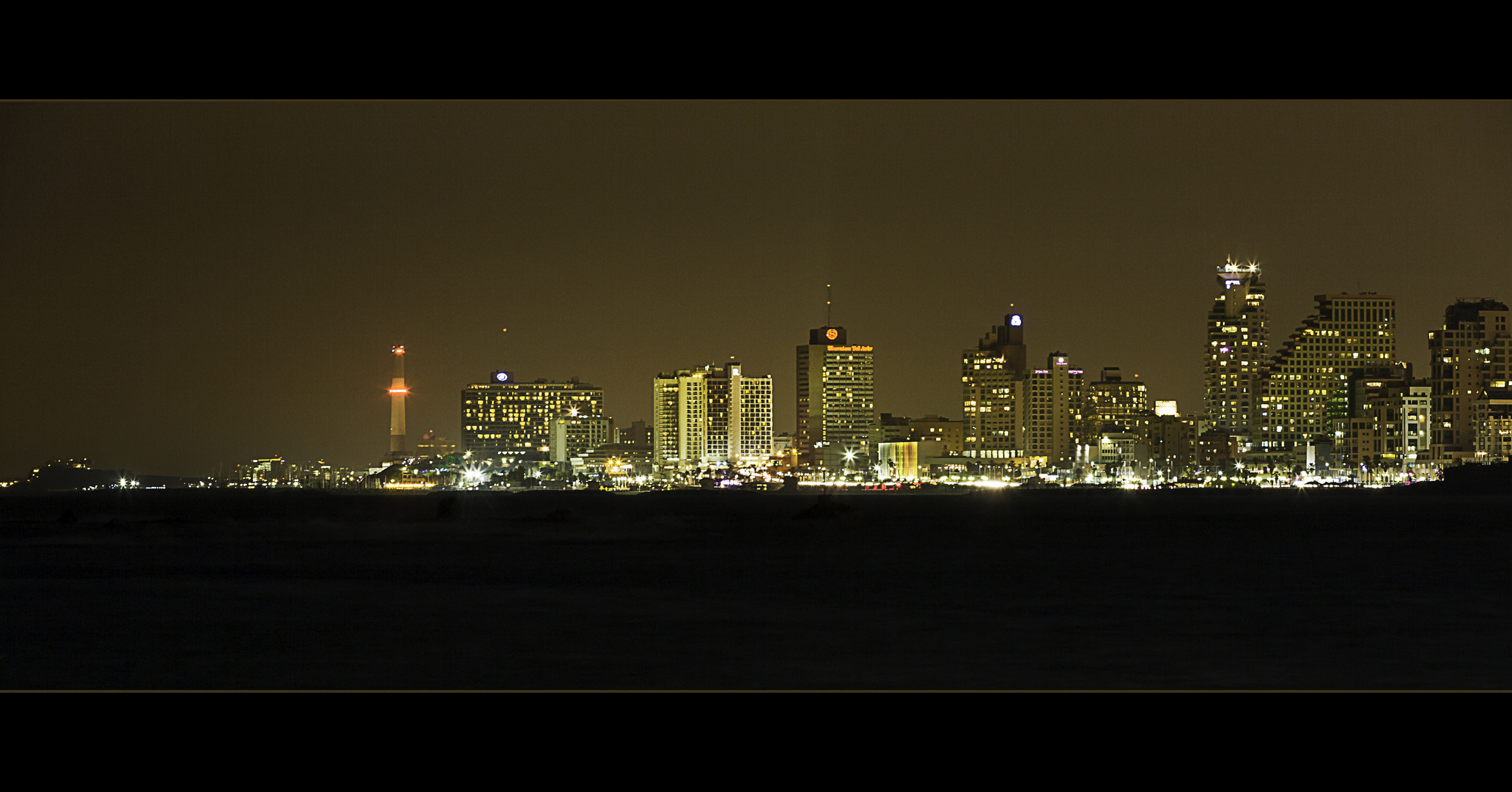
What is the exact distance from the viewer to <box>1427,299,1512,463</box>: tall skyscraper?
103250mm

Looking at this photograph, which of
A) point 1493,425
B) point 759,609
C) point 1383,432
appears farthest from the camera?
point 1383,432

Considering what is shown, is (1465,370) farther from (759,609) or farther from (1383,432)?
(759,609)

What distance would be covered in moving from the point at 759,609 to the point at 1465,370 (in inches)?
3972

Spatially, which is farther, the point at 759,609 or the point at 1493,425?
the point at 1493,425

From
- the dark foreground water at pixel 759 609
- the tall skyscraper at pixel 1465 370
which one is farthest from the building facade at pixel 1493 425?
the dark foreground water at pixel 759 609

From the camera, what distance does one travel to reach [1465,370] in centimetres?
10388

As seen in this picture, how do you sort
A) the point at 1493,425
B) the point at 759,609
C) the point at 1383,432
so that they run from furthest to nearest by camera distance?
the point at 1383,432 < the point at 1493,425 < the point at 759,609

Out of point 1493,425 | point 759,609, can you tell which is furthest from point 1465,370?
point 759,609

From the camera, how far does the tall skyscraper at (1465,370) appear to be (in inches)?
4065

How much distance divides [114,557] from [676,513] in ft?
118

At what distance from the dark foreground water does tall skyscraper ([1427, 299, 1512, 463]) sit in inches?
2653

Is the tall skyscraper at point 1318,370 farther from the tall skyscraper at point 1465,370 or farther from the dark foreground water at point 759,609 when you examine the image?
the dark foreground water at point 759,609

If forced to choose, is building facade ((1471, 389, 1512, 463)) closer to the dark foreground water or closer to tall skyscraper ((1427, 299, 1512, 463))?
tall skyscraper ((1427, 299, 1512, 463))
